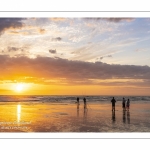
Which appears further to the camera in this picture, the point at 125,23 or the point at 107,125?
the point at 125,23

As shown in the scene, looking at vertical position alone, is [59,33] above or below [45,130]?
above

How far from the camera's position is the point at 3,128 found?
14086mm
